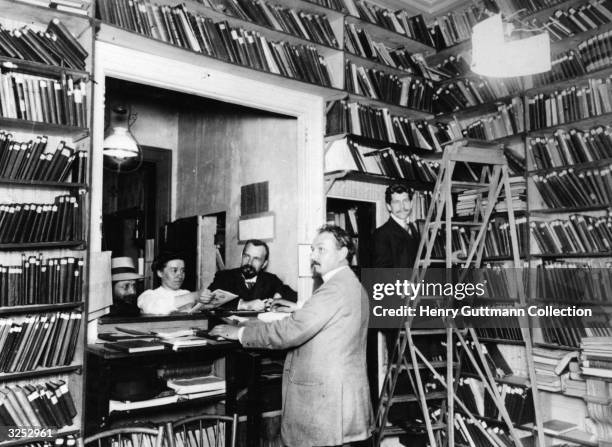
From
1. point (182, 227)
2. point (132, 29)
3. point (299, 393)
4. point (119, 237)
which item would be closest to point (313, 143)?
point (132, 29)

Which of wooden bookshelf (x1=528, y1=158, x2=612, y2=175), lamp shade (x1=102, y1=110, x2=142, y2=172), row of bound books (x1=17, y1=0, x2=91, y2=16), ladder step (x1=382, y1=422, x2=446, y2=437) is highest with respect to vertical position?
row of bound books (x1=17, y1=0, x2=91, y2=16)

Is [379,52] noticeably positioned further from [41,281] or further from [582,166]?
[41,281]

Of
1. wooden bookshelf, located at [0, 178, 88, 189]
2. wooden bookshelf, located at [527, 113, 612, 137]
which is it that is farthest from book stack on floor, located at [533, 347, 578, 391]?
wooden bookshelf, located at [0, 178, 88, 189]

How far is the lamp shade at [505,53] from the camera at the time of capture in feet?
9.62

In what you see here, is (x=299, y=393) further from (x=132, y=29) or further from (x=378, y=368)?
(x=132, y=29)

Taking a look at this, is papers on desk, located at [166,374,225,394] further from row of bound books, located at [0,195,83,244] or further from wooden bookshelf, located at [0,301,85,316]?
row of bound books, located at [0,195,83,244]

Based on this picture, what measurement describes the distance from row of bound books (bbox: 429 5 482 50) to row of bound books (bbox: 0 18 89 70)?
11.4ft

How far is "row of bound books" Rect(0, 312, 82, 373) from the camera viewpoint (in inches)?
108

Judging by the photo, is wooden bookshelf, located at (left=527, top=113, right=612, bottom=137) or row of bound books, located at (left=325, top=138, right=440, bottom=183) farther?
row of bound books, located at (left=325, top=138, right=440, bottom=183)

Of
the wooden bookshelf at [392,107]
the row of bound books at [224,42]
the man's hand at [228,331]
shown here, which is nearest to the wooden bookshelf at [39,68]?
the row of bound books at [224,42]

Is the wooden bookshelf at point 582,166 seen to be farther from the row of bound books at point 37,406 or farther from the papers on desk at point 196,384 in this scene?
the row of bound books at point 37,406

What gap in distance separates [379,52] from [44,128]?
3.04 m

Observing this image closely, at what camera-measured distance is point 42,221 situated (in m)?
2.89

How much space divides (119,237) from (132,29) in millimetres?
4410
